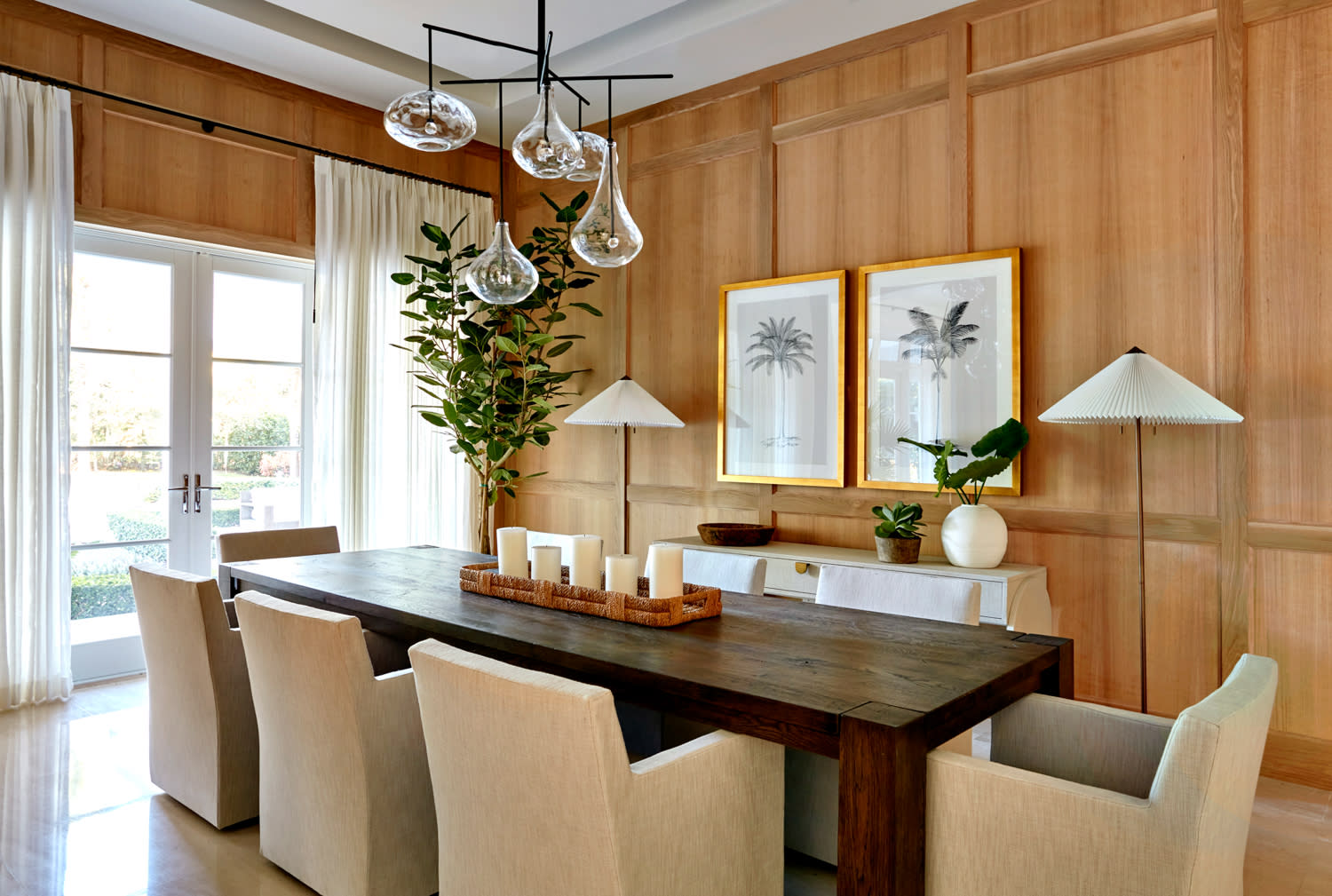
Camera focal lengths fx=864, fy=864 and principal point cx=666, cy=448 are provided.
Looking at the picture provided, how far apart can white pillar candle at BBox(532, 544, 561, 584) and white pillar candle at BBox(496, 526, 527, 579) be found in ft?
0.41

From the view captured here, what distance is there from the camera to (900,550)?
11.4ft

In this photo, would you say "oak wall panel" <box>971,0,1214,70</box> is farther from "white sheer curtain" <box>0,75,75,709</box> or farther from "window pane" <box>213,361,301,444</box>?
"white sheer curtain" <box>0,75,75,709</box>

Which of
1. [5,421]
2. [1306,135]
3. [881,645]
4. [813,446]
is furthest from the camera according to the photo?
[813,446]

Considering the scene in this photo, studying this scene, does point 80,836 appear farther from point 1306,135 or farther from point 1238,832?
point 1306,135

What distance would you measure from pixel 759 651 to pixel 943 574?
1549 mm

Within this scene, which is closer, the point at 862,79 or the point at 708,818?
the point at 708,818

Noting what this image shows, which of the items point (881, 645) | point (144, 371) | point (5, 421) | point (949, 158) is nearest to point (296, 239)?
point (144, 371)

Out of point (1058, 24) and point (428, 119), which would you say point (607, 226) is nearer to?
point (428, 119)

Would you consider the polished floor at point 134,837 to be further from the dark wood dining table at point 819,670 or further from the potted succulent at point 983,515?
the potted succulent at point 983,515

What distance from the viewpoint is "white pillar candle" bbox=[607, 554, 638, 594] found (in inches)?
92.7

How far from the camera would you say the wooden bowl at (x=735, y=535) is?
402cm

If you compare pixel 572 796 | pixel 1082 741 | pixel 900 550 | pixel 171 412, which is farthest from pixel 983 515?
pixel 171 412

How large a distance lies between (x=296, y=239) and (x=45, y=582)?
6.77ft

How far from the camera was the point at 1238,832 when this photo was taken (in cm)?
148
